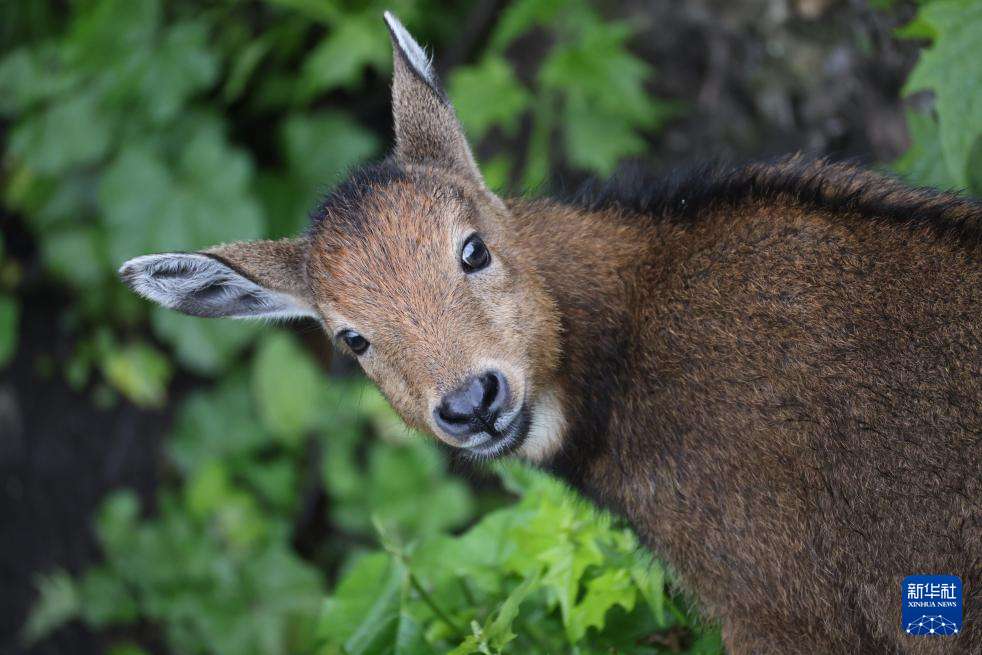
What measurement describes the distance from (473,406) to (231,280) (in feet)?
4.74

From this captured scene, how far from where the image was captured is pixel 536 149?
7.59m

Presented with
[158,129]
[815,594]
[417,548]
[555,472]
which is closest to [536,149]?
[158,129]

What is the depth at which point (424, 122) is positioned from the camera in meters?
4.65

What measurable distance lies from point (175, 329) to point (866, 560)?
5940 millimetres

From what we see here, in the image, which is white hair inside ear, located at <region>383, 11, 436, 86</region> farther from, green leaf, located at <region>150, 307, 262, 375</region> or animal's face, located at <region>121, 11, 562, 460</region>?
green leaf, located at <region>150, 307, 262, 375</region>

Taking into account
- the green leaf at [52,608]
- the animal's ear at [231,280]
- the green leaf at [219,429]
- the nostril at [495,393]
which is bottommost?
the green leaf at [52,608]

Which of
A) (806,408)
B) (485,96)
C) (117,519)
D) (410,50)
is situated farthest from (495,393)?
(117,519)

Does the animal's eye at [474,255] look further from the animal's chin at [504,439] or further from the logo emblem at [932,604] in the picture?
the logo emblem at [932,604]

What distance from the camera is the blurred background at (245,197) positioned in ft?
23.1

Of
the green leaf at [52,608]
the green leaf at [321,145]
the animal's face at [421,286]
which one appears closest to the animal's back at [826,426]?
the animal's face at [421,286]

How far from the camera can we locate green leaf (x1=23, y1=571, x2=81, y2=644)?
912 centimetres

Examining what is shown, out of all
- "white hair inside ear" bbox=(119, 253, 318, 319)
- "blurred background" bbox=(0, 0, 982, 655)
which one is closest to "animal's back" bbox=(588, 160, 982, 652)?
"white hair inside ear" bbox=(119, 253, 318, 319)

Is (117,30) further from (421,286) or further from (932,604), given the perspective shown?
(932,604)

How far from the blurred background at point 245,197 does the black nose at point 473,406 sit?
247 cm
